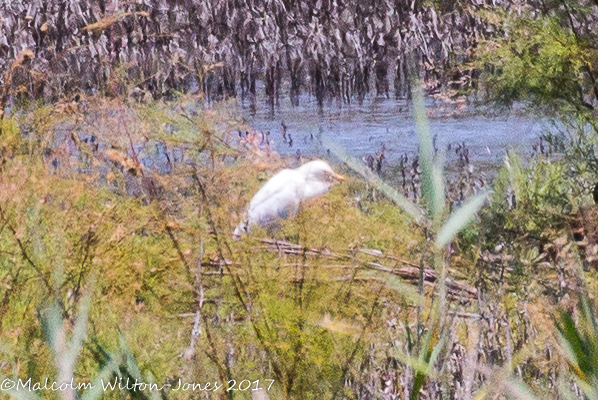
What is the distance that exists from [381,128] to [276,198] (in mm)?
2673

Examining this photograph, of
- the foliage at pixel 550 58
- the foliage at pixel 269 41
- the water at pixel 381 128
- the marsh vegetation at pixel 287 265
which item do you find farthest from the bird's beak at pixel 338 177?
the foliage at pixel 269 41

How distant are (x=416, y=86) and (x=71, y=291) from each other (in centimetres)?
80

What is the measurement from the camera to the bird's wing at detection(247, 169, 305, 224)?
257cm

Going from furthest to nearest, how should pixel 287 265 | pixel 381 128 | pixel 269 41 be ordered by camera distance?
pixel 269 41, pixel 381 128, pixel 287 265

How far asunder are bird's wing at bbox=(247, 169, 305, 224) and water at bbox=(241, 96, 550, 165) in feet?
4.96

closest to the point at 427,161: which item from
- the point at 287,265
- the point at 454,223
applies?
the point at 454,223

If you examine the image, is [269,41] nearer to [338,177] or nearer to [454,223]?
[338,177]

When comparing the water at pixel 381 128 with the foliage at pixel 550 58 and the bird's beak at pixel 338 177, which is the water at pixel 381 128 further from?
the foliage at pixel 550 58

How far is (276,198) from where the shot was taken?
267cm

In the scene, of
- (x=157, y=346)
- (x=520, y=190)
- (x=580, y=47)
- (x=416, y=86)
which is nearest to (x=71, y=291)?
(x=157, y=346)

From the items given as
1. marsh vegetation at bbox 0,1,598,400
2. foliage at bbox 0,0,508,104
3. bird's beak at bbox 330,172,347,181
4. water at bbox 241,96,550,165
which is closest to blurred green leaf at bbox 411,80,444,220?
marsh vegetation at bbox 0,1,598,400

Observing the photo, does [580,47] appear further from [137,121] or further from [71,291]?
[71,291]

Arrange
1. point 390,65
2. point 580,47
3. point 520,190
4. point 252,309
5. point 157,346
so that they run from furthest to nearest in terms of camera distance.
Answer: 1. point 390,65
2. point 520,190
3. point 580,47
4. point 157,346
5. point 252,309

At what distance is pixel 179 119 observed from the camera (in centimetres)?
186
